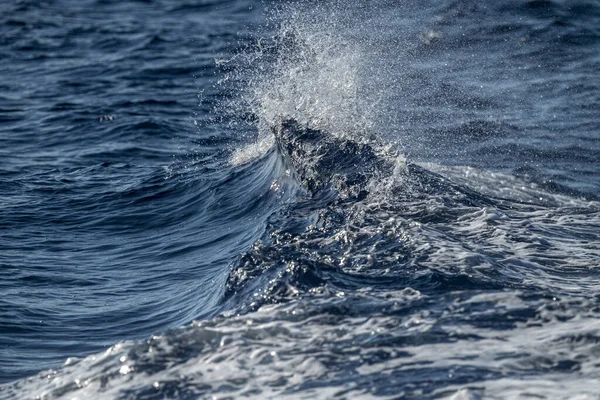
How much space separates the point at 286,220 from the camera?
855cm

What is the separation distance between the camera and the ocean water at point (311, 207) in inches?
218

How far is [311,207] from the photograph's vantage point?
8.80 meters

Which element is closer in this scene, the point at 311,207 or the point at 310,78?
the point at 311,207

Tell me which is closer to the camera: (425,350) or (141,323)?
(425,350)

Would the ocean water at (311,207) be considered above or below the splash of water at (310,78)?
below

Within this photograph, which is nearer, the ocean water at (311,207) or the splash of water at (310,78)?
the ocean water at (311,207)

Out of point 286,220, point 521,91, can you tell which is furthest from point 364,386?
point 521,91

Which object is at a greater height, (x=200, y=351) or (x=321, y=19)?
(x=321, y=19)

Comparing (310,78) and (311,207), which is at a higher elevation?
(310,78)

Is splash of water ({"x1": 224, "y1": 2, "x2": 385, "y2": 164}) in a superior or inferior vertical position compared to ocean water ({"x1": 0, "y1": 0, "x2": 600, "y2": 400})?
superior

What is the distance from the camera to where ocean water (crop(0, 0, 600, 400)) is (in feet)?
18.1

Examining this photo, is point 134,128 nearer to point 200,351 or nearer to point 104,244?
point 104,244

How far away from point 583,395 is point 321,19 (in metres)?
12.8

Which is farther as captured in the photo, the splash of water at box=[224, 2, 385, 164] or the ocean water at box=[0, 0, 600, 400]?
the splash of water at box=[224, 2, 385, 164]
